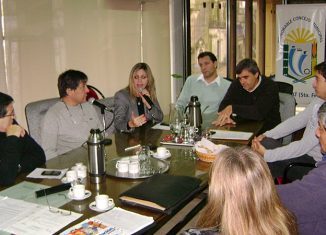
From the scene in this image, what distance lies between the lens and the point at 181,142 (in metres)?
2.68

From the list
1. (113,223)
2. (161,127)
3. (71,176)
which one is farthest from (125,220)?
(161,127)

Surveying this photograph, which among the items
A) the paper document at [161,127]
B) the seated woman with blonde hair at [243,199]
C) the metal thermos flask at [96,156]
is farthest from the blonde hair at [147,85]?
the seated woman with blonde hair at [243,199]

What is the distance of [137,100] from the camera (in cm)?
341

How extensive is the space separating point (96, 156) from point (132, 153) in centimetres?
45

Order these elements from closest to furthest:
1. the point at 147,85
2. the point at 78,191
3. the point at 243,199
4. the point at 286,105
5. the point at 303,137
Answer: the point at 243,199, the point at 78,191, the point at 303,137, the point at 147,85, the point at 286,105

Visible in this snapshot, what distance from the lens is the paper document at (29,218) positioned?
1.51m

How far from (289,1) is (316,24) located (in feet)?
3.03

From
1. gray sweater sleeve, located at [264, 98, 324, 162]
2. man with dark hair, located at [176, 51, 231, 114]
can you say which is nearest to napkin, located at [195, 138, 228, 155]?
gray sweater sleeve, located at [264, 98, 324, 162]

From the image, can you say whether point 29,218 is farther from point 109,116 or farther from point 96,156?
point 109,116

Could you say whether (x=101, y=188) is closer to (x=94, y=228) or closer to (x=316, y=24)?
(x=94, y=228)

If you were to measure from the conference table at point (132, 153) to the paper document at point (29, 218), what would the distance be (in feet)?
0.24

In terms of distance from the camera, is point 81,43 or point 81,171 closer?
point 81,171

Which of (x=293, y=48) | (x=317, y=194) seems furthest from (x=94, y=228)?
(x=293, y=48)

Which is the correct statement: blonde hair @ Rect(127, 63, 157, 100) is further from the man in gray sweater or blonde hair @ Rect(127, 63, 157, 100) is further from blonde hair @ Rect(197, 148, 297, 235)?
blonde hair @ Rect(197, 148, 297, 235)
